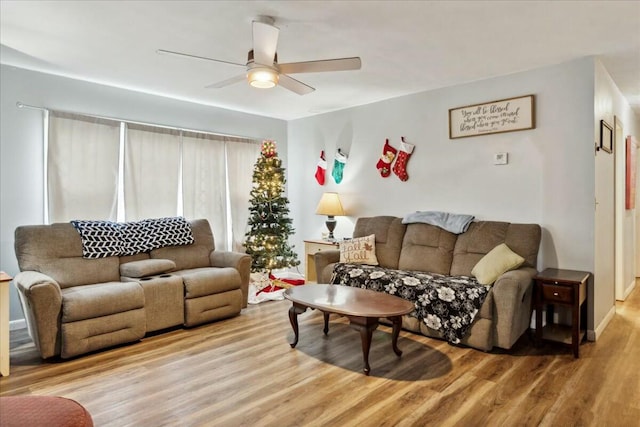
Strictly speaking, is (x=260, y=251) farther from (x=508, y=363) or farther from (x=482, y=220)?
(x=508, y=363)

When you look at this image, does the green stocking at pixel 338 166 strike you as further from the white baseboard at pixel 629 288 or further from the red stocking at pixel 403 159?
the white baseboard at pixel 629 288

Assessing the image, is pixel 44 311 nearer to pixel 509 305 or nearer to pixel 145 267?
pixel 145 267

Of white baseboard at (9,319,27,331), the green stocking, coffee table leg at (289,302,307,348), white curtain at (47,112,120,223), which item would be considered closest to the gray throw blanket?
the green stocking

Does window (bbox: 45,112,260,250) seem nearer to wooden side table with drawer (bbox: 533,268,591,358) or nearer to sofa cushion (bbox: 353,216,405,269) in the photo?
sofa cushion (bbox: 353,216,405,269)

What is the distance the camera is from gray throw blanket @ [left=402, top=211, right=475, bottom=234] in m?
4.03

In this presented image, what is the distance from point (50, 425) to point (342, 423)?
4.69 ft

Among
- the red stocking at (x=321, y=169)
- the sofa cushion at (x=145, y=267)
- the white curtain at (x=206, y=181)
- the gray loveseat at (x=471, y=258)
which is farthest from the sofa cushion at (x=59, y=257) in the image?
the red stocking at (x=321, y=169)

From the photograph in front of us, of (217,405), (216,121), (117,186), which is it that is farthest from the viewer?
(216,121)

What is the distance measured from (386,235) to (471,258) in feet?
3.40

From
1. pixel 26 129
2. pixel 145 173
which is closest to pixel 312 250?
pixel 145 173

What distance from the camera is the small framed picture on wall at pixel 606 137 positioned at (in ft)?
Answer: 11.6

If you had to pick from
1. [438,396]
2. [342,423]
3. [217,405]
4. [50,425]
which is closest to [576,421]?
[438,396]

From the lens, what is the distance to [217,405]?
94.7 inches

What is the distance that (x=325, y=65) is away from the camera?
8.71ft
